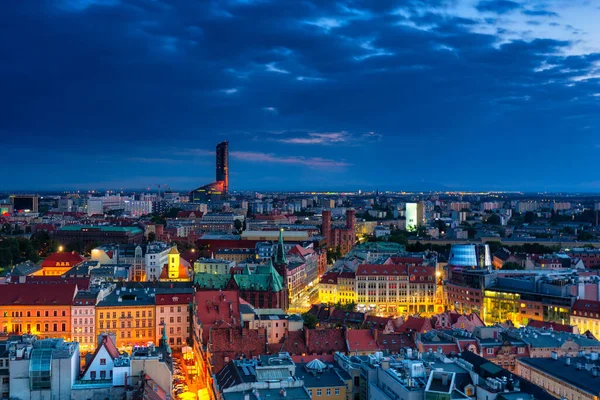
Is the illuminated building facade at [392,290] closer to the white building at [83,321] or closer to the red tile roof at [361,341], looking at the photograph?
the red tile roof at [361,341]

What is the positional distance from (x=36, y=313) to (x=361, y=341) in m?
32.0

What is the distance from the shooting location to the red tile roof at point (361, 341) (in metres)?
52.2

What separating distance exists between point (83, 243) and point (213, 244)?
101ft

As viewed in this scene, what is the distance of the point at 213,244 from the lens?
136625 mm

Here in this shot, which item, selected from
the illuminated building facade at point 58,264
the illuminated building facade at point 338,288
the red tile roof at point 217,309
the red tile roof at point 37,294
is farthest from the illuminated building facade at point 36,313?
the illuminated building facade at point 338,288

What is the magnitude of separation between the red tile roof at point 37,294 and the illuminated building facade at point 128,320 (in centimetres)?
320

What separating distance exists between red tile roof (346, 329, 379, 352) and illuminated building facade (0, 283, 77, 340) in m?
28.3

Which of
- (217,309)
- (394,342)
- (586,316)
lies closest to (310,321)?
(217,309)

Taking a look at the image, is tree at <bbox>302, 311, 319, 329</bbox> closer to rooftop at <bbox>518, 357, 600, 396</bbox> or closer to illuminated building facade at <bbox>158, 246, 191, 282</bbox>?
rooftop at <bbox>518, 357, 600, 396</bbox>

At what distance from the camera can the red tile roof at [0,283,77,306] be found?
2527 inches

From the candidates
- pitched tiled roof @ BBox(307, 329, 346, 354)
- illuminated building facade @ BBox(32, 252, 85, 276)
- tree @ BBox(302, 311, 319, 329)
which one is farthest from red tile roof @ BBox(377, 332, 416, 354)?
illuminated building facade @ BBox(32, 252, 85, 276)

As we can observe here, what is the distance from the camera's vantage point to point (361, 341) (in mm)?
52906

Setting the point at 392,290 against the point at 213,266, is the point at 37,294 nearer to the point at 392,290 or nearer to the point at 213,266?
the point at 213,266

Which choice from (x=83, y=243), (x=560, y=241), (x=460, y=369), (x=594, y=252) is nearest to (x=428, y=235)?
(x=560, y=241)
